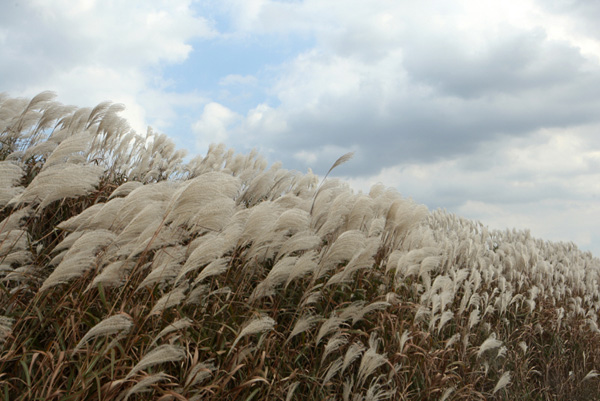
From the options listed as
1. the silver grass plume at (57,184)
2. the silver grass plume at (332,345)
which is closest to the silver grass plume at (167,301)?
the silver grass plume at (57,184)

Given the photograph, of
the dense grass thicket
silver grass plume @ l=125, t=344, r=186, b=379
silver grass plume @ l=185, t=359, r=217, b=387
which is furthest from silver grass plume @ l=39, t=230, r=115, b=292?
silver grass plume @ l=185, t=359, r=217, b=387

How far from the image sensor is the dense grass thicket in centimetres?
281

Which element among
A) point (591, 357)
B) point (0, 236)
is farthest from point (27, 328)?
point (591, 357)

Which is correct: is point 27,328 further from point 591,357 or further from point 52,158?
point 591,357

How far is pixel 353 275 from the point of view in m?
4.42

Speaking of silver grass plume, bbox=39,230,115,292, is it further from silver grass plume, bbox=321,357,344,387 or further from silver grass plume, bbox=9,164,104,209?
silver grass plume, bbox=321,357,344,387

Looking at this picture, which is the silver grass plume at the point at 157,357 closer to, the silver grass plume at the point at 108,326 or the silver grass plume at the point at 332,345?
the silver grass plume at the point at 108,326

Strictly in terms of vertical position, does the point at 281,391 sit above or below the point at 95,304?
below

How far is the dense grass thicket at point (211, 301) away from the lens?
2809mm

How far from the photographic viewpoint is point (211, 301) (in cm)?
348

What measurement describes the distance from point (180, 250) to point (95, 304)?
2.12ft

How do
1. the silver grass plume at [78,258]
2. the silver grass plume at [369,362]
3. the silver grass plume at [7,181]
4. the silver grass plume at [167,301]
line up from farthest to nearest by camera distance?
1. the silver grass plume at [369,362]
2. the silver grass plume at [7,181]
3. the silver grass plume at [167,301]
4. the silver grass plume at [78,258]

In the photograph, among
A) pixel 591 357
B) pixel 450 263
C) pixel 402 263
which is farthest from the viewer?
pixel 591 357

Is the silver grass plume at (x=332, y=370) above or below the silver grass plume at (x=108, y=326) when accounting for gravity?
below
